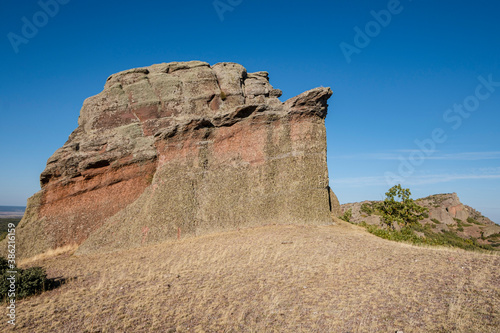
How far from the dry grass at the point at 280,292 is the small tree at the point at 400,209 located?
15680mm

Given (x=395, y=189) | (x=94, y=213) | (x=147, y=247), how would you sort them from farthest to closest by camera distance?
(x=395, y=189) → (x=94, y=213) → (x=147, y=247)

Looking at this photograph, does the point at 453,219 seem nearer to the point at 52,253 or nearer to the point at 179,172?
the point at 179,172

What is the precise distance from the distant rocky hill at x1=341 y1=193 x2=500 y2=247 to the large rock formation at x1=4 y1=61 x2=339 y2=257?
3306cm

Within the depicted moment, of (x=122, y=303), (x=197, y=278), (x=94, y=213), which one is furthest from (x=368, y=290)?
(x=94, y=213)

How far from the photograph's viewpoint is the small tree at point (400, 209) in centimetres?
2750

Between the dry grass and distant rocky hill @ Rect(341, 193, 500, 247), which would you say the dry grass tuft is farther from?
distant rocky hill @ Rect(341, 193, 500, 247)

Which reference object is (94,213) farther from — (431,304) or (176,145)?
(431,304)

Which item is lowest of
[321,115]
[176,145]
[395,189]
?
[395,189]

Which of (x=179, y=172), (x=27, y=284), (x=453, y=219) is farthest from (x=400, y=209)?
(x=453, y=219)

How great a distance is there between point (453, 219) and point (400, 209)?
157 feet

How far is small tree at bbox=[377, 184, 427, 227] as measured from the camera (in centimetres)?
2750

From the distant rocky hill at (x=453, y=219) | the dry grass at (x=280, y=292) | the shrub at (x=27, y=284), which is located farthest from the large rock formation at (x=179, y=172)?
the distant rocky hill at (x=453, y=219)

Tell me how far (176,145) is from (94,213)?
7.20 metres

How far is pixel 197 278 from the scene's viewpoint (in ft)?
35.4
